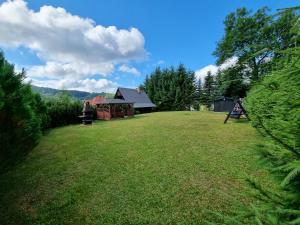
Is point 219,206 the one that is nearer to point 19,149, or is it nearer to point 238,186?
point 238,186

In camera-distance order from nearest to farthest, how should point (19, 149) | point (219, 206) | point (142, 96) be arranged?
point (219, 206) < point (19, 149) < point (142, 96)

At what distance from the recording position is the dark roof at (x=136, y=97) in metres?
30.3

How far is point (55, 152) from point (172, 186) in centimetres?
547

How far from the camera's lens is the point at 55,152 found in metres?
7.61

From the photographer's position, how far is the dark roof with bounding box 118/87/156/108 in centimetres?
3034

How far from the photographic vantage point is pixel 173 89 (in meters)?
36.2

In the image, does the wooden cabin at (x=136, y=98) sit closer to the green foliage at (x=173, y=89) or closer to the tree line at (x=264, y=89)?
the green foliage at (x=173, y=89)

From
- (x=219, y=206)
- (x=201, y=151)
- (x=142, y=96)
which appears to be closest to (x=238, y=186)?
(x=219, y=206)

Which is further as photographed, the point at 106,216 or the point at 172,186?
the point at 172,186

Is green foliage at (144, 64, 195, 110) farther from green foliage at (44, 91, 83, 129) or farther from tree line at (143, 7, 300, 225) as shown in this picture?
green foliage at (44, 91, 83, 129)

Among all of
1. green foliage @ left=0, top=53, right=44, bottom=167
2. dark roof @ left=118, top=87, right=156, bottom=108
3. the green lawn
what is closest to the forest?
green foliage @ left=0, top=53, right=44, bottom=167

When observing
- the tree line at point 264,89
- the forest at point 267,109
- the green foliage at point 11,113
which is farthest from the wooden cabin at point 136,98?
the green foliage at point 11,113

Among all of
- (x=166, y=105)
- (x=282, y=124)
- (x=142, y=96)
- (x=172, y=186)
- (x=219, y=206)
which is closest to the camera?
(x=282, y=124)

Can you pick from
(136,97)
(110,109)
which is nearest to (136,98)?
(136,97)
